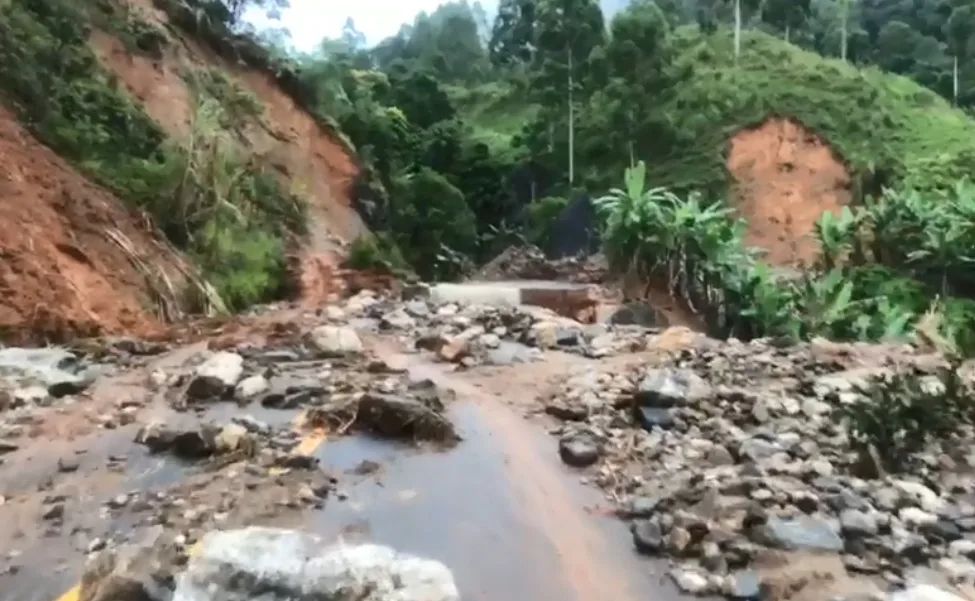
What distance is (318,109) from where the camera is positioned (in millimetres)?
14234

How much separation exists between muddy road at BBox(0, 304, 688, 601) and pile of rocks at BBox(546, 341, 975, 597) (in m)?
0.14

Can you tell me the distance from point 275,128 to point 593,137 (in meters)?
8.70

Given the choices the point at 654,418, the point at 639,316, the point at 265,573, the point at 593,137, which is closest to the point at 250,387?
the point at 654,418

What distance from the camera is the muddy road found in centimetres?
289

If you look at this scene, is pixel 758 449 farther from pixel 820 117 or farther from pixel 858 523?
pixel 820 117

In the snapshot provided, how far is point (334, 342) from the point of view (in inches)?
221

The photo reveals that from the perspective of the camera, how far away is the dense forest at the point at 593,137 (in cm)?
834

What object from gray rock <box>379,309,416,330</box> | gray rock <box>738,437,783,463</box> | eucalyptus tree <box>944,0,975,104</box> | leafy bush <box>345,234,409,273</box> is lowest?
gray rock <box>738,437,783,463</box>

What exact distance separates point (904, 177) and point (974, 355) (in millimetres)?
14714

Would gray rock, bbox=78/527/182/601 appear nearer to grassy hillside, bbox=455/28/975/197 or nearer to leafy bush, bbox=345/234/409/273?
leafy bush, bbox=345/234/409/273

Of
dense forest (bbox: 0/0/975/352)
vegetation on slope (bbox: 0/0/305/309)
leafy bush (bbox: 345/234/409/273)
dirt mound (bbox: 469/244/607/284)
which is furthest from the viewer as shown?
dirt mound (bbox: 469/244/607/284)

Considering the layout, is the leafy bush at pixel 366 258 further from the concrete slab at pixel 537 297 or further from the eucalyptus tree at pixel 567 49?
the eucalyptus tree at pixel 567 49

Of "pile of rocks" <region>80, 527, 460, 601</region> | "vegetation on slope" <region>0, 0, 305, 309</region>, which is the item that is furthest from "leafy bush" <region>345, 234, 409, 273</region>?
"pile of rocks" <region>80, 527, 460, 601</region>

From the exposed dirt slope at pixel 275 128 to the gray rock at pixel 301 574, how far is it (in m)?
7.46
